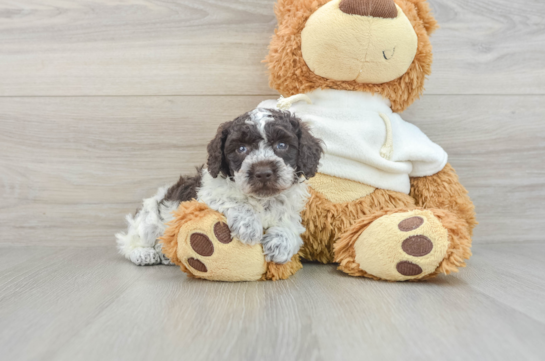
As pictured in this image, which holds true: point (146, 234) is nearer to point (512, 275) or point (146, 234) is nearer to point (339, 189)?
point (339, 189)

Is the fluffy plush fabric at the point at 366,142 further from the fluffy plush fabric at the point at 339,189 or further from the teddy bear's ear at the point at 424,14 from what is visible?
the teddy bear's ear at the point at 424,14

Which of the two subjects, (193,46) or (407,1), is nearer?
(407,1)

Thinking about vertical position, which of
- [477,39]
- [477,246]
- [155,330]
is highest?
[477,39]

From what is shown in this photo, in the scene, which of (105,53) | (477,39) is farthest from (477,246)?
(105,53)

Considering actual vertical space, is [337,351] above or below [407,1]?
below

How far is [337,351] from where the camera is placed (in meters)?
0.89

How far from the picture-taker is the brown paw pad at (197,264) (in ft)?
4.48

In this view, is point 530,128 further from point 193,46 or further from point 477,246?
Result: point 193,46

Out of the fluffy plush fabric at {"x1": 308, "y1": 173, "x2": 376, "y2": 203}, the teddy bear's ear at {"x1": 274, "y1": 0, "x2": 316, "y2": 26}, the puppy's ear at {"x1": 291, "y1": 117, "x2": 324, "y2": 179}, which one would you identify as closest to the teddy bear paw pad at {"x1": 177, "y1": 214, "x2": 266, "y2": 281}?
the puppy's ear at {"x1": 291, "y1": 117, "x2": 324, "y2": 179}

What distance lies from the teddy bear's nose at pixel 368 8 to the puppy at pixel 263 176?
0.44 m

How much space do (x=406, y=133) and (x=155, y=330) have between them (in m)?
1.19

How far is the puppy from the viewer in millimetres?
1320

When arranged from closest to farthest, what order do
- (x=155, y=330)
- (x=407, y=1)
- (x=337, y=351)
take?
(x=337, y=351), (x=155, y=330), (x=407, y=1)

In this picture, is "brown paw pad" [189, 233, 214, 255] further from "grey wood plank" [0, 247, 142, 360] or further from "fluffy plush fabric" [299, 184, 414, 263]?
"fluffy plush fabric" [299, 184, 414, 263]
